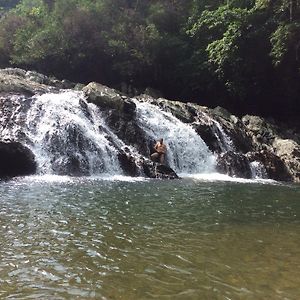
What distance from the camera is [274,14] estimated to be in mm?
31500

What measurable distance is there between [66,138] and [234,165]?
30.4ft

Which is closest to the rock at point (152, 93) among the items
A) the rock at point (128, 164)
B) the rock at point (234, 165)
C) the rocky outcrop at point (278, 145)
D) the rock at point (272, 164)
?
the rocky outcrop at point (278, 145)

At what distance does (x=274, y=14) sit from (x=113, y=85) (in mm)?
15957

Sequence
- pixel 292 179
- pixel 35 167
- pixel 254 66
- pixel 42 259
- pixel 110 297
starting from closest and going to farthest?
pixel 110 297
pixel 42 259
pixel 35 167
pixel 292 179
pixel 254 66

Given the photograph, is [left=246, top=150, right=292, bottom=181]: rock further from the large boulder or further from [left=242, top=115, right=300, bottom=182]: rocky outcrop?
the large boulder

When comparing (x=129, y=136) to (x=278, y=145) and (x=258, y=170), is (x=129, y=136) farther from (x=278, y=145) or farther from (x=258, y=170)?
(x=278, y=145)

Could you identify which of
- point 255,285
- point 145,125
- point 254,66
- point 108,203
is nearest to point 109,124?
point 145,125

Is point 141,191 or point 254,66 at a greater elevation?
point 254,66

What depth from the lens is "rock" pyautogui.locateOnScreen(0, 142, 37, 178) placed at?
18.6 metres

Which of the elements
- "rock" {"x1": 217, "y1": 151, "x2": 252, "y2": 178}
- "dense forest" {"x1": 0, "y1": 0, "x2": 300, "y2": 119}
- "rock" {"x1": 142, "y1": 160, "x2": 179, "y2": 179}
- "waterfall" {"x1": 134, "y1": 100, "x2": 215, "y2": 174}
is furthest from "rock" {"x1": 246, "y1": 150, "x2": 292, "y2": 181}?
"dense forest" {"x1": 0, "y1": 0, "x2": 300, "y2": 119}

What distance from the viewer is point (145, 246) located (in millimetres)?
7715

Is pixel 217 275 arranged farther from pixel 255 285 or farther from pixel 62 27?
pixel 62 27

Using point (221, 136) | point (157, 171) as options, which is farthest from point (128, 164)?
point (221, 136)

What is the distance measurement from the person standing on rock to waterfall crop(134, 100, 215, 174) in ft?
2.67
